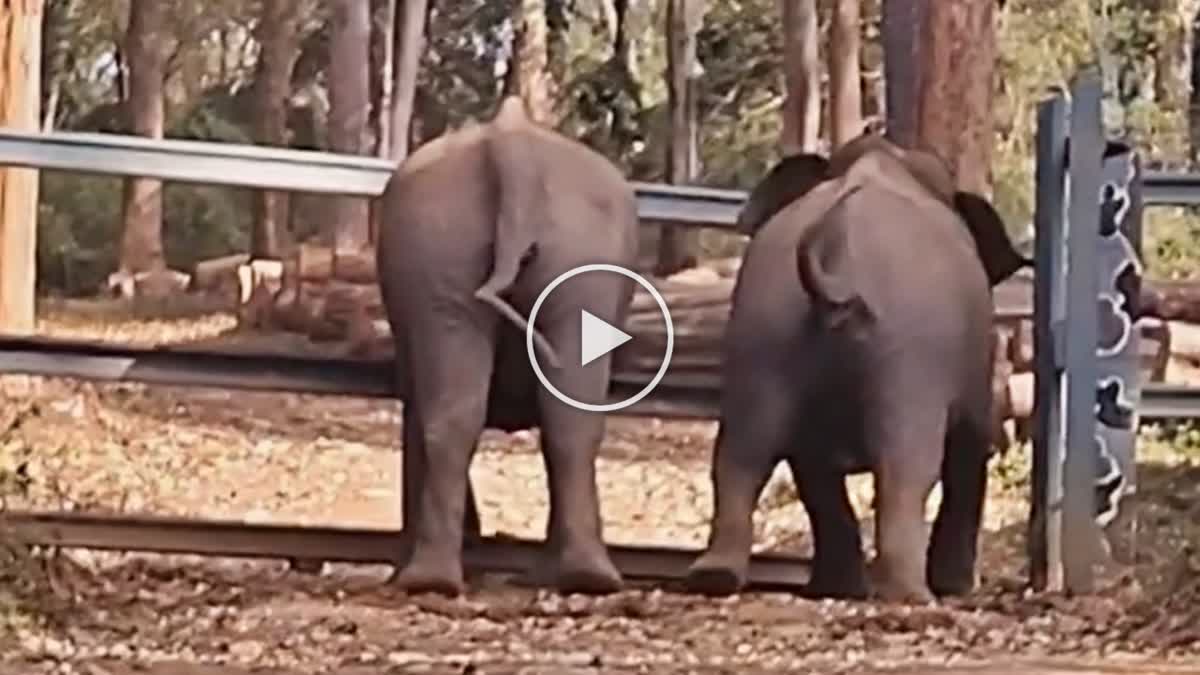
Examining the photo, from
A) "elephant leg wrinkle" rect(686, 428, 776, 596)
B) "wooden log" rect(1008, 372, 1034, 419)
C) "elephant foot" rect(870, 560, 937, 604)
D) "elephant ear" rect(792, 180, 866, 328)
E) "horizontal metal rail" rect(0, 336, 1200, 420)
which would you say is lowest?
"elephant foot" rect(870, 560, 937, 604)

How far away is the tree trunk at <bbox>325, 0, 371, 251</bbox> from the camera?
19625 mm

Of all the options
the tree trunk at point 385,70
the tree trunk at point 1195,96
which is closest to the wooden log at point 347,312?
the tree trunk at point 385,70

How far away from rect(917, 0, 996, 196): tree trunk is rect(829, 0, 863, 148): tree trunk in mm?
7212

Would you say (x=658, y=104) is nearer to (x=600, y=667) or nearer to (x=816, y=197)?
(x=816, y=197)

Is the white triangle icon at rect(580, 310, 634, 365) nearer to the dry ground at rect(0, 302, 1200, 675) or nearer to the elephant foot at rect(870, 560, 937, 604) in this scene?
the dry ground at rect(0, 302, 1200, 675)

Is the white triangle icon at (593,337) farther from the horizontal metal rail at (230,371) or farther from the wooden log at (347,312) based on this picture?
the wooden log at (347,312)

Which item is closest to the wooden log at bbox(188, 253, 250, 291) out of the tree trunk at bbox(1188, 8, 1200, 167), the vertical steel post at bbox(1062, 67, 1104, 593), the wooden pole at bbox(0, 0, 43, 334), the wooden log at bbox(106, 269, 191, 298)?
the wooden log at bbox(106, 269, 191, 298)

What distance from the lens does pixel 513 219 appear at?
554 cm

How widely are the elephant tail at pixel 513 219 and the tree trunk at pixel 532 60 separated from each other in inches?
670

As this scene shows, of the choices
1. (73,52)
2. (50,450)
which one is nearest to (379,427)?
(50,450)

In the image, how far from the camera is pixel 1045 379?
5.95m

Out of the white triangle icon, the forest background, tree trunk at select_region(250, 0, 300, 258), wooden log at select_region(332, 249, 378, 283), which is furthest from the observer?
tree trunk at select_region(250, 0, 300, 258)

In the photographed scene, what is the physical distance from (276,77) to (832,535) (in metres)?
22.6

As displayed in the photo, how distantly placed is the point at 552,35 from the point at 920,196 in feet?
77.2
